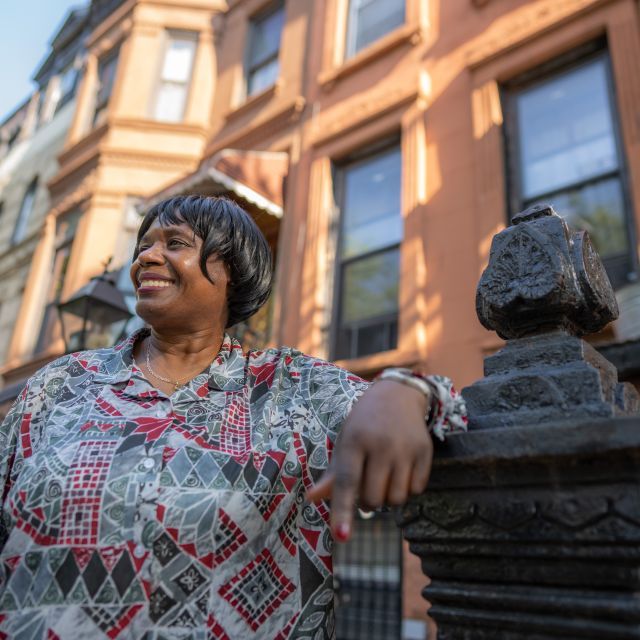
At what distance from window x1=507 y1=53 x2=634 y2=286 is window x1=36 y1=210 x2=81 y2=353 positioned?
7.85m

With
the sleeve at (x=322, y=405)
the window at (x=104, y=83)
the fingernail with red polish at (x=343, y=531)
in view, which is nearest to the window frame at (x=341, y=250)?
the sleeve at (x=322, y=405)

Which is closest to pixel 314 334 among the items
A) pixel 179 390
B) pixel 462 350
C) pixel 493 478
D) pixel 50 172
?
pixel 462 350

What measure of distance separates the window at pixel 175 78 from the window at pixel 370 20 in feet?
11.8

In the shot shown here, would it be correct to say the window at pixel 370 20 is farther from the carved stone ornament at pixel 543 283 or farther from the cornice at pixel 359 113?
the carved stone ornament at pixel 543 283

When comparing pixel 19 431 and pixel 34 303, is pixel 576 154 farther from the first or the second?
pixel 34 303

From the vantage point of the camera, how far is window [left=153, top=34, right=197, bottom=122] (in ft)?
34.6

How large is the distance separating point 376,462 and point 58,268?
36.2ft

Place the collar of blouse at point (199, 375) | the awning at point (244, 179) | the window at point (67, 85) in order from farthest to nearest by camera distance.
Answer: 1. the window at point (67, 85)
2. the awning at point (244, 179)
3. the collar of blouse at point (199, 375)

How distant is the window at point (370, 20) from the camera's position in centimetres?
783

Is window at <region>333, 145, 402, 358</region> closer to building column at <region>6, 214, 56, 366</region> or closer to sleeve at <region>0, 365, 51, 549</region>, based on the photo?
sleeve at <region>0, 365, 51, 549</region>

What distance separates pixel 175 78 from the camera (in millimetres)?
10766

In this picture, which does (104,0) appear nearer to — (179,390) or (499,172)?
(499,172)


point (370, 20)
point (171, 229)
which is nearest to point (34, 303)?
point (370, 20)

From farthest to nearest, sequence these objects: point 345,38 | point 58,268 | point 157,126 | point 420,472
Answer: point 58,268 < point 157,126 < point 345,38 < point 420,472
